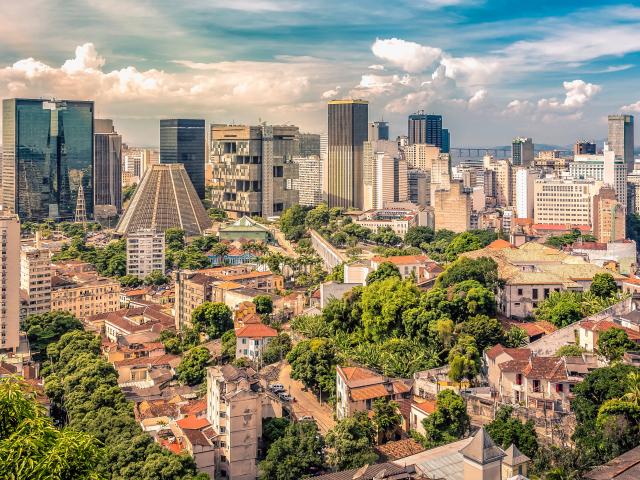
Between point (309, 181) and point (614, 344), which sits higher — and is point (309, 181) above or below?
above

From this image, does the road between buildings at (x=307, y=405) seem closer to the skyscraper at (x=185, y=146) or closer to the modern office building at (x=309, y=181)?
the skyscraper at (x=185, y=146)

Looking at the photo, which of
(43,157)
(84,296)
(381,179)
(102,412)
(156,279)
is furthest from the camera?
(381,179)

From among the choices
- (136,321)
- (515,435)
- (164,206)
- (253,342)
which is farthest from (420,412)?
(164,206)

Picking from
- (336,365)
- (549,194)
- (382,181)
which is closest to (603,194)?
(549,194)

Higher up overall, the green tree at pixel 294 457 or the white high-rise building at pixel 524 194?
the white high-rise building at pixel 524 194

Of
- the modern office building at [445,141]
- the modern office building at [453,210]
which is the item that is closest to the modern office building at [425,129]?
the modern office building at [445,141]

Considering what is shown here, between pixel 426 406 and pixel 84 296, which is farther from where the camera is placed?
pixel 84 296

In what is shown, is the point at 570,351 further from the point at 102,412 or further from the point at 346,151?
the point at 346,151

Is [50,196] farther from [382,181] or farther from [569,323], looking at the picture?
[569,323]
